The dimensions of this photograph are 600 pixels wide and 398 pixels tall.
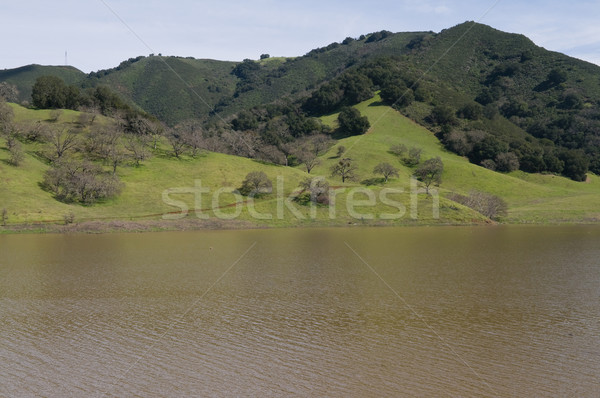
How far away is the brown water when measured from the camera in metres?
A: 14.7

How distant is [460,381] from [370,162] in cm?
9846

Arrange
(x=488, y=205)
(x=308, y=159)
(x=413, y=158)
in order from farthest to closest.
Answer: (x=413, y=158)
(x=308, y=159)
(x=488, y=205)

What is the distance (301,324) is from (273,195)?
199 feet

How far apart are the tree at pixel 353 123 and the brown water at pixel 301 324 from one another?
9708 cm

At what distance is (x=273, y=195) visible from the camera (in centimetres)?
8075

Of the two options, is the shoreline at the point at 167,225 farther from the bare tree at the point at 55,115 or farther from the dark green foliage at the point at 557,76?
the dark green foliage at the point at 557,76

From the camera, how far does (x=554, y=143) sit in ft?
506

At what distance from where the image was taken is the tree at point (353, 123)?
135500 millimetres

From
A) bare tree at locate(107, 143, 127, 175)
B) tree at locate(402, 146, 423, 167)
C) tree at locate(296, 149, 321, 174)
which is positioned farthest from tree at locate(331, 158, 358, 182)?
bare tree at locate(107, 143, 127, 175)

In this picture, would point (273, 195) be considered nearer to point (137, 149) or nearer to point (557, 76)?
point (137, 149)

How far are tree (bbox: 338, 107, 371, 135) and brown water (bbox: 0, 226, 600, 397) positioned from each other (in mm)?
97075

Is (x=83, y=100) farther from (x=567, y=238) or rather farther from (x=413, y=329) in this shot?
(x=413, y=329)

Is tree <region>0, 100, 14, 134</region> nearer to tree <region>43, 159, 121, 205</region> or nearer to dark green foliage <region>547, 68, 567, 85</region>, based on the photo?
tree <region>43, 159, 121, 205</region>

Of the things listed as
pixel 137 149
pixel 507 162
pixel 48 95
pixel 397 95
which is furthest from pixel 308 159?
pixel 48 95
